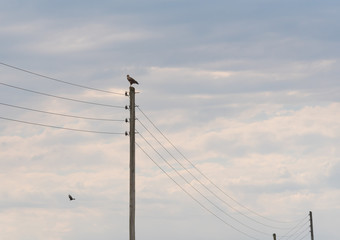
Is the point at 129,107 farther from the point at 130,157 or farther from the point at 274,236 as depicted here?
the point at 274,236

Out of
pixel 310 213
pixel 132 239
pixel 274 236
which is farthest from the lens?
pixel 310 213

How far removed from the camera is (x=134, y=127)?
208 ft

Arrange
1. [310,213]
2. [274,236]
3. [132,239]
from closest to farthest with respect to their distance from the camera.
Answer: [132,239] → [274,236] → [310,213]

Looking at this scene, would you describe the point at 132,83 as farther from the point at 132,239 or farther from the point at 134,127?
the point at 132,239

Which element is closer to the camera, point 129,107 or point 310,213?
point 129,107

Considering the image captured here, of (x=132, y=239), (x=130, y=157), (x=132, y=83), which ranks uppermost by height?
(x=132, y=83)

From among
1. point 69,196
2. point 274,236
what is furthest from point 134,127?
point 274,236

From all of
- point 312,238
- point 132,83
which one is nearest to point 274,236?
point 312,238

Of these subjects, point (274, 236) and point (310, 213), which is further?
point (310, 213)

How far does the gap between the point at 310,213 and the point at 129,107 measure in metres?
55.3

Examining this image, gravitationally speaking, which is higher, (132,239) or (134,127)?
(134,127)

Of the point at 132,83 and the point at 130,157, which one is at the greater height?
the point at 132,83

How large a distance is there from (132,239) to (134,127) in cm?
664

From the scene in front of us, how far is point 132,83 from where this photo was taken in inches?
2554
